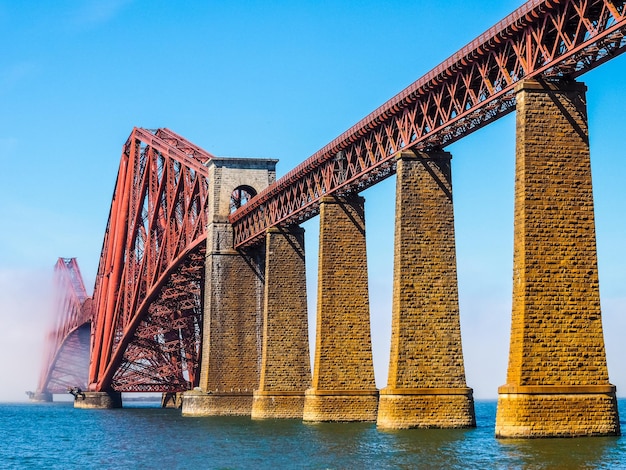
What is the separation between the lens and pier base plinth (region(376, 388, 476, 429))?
48.6m

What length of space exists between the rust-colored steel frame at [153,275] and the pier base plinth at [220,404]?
13650mm

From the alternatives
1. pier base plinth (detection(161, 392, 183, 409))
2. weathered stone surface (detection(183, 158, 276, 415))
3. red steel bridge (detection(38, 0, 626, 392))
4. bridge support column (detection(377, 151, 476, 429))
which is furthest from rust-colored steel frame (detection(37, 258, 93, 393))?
bridge support column (detection(377, 151, 476, 429))

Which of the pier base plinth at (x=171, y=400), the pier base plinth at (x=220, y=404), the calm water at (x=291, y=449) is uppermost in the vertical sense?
the pier base plinth at (x=171, y=400)

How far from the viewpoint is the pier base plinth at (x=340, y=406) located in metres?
59.0

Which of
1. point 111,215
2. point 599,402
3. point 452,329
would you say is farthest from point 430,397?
point 111,215

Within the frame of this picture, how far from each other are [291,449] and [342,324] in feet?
49.6

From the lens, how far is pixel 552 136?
4012 cm

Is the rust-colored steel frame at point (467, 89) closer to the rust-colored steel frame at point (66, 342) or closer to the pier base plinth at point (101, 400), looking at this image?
the pier base plinth at point (101, 400)

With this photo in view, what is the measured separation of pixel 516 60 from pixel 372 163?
46.9 feet

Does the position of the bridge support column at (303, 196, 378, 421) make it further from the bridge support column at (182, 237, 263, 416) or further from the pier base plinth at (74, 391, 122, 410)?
the pier base plinth at (74, 391, 122, 410)

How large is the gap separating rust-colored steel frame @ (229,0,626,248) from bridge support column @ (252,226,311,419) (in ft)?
12.0

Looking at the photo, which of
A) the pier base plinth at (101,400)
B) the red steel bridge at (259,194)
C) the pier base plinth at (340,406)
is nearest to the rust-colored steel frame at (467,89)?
the red steel bridge at (259,194)

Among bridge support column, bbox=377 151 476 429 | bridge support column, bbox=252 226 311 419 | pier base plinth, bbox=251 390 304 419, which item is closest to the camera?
bridge support column, bbox=377 151 476 429

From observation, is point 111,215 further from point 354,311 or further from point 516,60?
point 516,60
